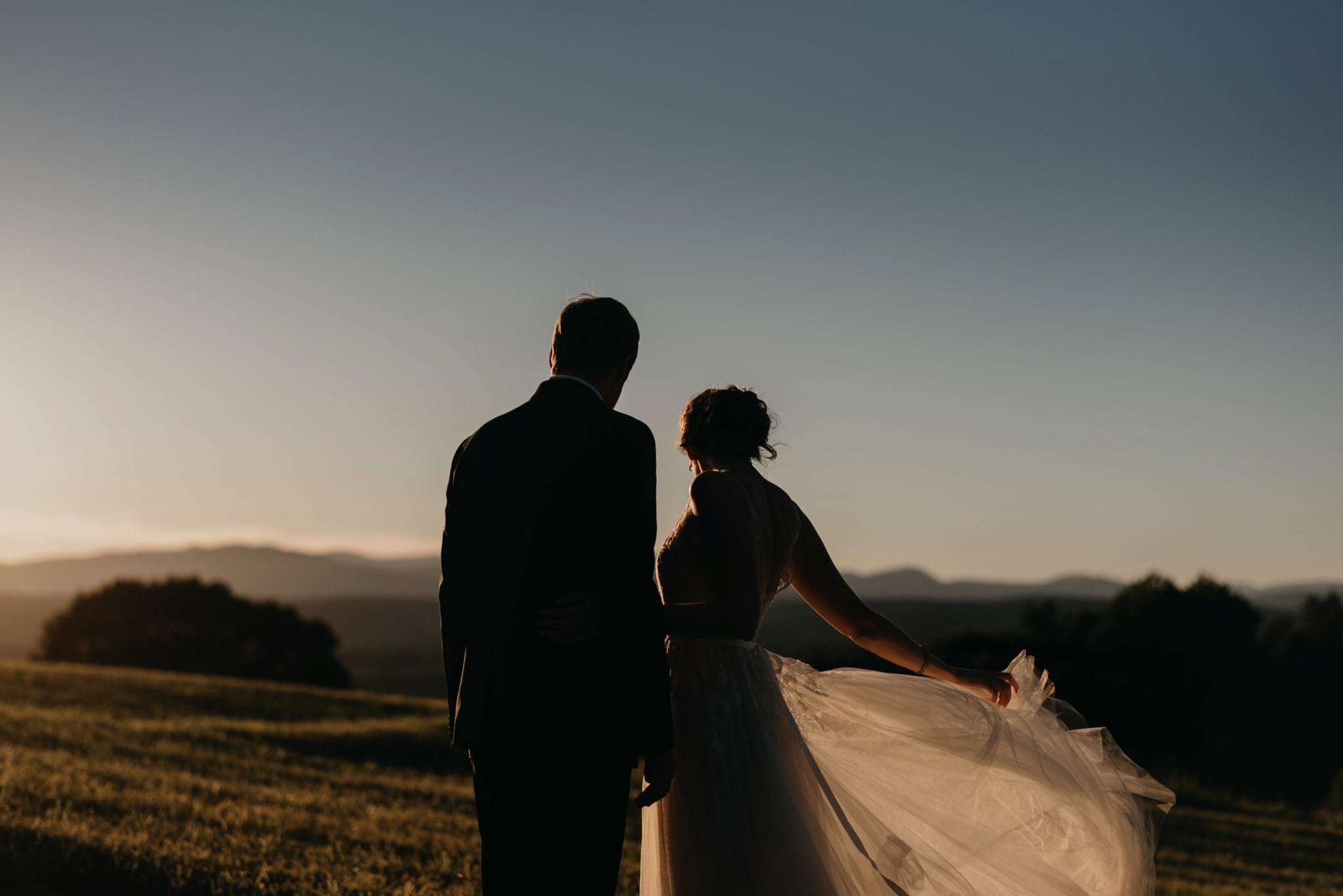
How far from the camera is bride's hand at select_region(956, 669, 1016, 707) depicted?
6035 mm

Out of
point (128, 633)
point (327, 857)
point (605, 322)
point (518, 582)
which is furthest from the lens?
point (128, 633)

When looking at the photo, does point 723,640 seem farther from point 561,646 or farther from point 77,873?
point 77,873

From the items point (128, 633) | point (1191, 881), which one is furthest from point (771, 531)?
point (128, 633)

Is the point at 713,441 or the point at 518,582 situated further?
the point at 713,441

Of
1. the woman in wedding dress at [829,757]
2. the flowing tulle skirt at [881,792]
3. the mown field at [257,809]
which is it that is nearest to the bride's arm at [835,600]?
→ the woman in wedding dress at [829,757]

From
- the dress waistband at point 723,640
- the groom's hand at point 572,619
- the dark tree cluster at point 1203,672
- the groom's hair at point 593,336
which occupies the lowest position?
the dark tree cluster at point 1203,672

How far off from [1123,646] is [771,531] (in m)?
45.2

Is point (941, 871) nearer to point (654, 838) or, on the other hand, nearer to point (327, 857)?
point (654, 838)

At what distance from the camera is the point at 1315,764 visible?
48.0 m

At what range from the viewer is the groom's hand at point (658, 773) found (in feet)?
13.2

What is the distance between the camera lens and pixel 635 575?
382 centimetres

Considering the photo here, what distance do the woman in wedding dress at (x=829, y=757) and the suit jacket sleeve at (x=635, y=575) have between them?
1.04 m

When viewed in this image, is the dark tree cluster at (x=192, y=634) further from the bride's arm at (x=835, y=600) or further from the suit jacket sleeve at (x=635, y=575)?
the suit jacket sleeve at (x=635, y=575)

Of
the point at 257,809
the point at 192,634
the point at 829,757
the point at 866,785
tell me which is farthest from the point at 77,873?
the point at 192,634
